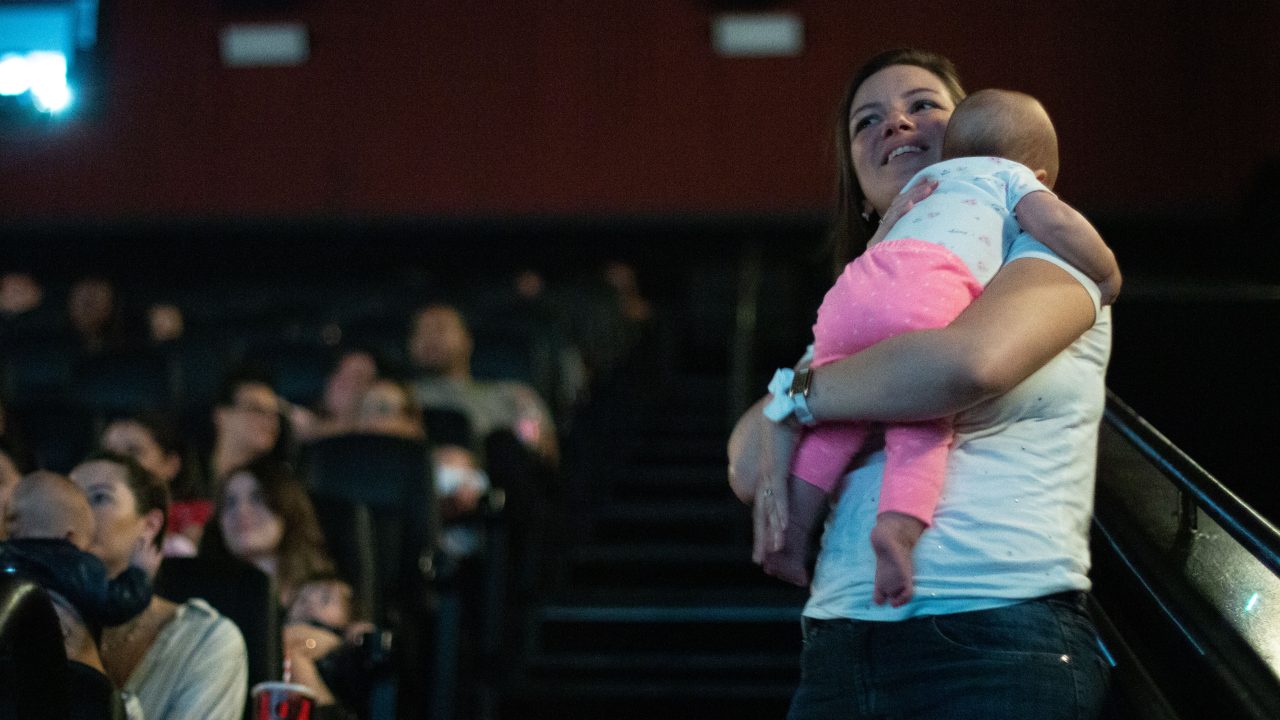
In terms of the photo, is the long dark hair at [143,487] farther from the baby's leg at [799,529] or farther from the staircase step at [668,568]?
the staircase step at [668,568]

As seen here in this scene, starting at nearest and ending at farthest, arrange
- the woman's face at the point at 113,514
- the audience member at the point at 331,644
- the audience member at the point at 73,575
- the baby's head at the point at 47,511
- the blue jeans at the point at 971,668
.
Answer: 1. the blue jeans at the point at 971,668
2. the audience member at the point at 73,575
3. the baby's head at the point at 47,511
4. the woman's face at the point at 113,514
5. the audience member at the point at 331,644

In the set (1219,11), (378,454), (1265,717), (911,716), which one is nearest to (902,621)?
(911,716)

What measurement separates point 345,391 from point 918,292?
12.3ft

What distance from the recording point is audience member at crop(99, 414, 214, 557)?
12.6 feet

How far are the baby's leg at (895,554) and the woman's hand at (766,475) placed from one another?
0.43 ft

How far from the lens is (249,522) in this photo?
348cm

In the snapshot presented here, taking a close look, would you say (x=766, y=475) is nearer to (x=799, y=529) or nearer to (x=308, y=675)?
(x=799, y=529)

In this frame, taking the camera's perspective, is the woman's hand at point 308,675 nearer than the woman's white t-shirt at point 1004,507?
No

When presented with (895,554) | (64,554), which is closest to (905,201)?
(895,554)

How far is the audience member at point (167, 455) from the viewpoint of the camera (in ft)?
12.6

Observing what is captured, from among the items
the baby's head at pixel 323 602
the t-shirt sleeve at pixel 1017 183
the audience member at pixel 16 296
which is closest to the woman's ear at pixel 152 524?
the baby's head at pixel 323 602

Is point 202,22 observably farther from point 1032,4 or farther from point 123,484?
point 123,484

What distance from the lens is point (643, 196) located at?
9.34 metres

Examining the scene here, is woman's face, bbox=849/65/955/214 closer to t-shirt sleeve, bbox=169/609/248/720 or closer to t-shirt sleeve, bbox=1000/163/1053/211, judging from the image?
t-shirt sleeve, bbox=1000/163/1053/211
